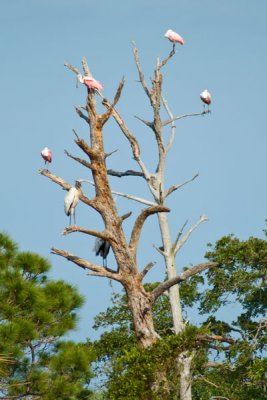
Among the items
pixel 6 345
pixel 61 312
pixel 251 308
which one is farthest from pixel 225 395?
pixel 6 345

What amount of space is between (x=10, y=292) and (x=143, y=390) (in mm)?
2903

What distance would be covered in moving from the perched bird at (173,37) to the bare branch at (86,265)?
7508 millimetres

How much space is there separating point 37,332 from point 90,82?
11.9 ft

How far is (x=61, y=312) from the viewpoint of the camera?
1282cm

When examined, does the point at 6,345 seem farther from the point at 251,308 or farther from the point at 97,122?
the point at 251,308

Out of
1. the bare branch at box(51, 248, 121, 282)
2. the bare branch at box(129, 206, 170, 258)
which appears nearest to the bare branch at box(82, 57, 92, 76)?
the bare branch at box(129, 206, 170, 258)

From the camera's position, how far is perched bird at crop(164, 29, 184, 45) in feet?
58.6

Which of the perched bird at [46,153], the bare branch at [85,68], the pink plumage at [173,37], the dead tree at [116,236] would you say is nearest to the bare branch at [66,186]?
the dead tree at [116,236]

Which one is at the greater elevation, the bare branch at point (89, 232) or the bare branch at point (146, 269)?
the bare branch at point (89, 232)

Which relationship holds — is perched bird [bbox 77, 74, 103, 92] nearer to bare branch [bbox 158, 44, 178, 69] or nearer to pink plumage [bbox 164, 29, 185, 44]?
bare branch [bbox 158, 44, 178, 69]

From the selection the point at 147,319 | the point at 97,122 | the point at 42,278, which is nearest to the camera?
the point at 147,319

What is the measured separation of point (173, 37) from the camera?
18.0 m

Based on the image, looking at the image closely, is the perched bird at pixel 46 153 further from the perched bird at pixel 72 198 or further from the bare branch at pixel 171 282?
the bare branch at pixel 171 282

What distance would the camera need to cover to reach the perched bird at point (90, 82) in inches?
514
